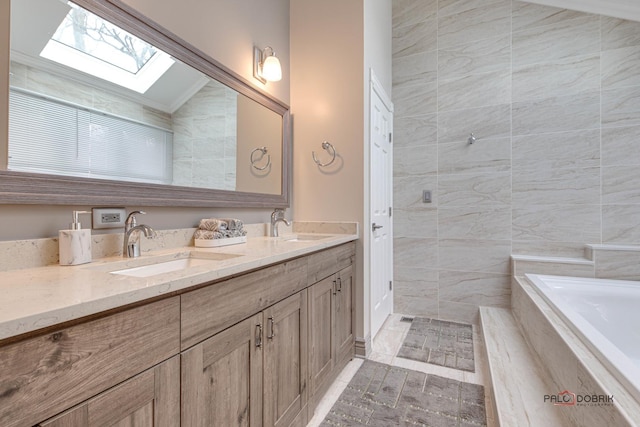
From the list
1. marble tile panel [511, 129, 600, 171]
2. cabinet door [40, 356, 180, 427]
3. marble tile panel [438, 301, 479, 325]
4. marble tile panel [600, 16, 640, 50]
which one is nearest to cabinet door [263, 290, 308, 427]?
cabinet door [40, 356, 180, 427]

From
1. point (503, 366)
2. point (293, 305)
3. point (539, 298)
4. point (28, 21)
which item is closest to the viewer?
point (28, 21)

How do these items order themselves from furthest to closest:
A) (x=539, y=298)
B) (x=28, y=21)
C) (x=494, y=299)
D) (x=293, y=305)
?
(x=494, y=299) → (x=539, y=298) → (x=293, y=305) → (x=28, y=21)

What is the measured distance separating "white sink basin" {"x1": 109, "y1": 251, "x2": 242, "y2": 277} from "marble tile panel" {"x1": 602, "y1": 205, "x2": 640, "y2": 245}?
Answer: 2.88 meters

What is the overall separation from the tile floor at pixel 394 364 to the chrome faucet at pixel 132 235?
116 cm

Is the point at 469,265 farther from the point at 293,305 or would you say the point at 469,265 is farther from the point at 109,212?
the point at 109,212

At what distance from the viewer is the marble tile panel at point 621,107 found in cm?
239

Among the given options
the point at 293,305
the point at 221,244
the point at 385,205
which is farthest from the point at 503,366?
the point at 221,244

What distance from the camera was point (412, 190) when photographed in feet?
9.86

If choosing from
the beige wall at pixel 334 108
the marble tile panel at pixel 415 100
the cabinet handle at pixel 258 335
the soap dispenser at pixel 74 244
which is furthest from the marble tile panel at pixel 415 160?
the soap dispenser at pixel 74 244

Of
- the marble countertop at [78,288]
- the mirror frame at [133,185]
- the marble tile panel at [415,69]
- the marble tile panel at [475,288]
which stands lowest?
the marble tile panel at [475,288]

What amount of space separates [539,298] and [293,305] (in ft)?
5.48

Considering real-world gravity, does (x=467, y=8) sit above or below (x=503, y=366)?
above

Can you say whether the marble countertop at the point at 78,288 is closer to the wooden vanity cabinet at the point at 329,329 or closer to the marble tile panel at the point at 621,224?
the wooden vanity cabinet at the point at 329,329

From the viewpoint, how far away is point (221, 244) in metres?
1.54
